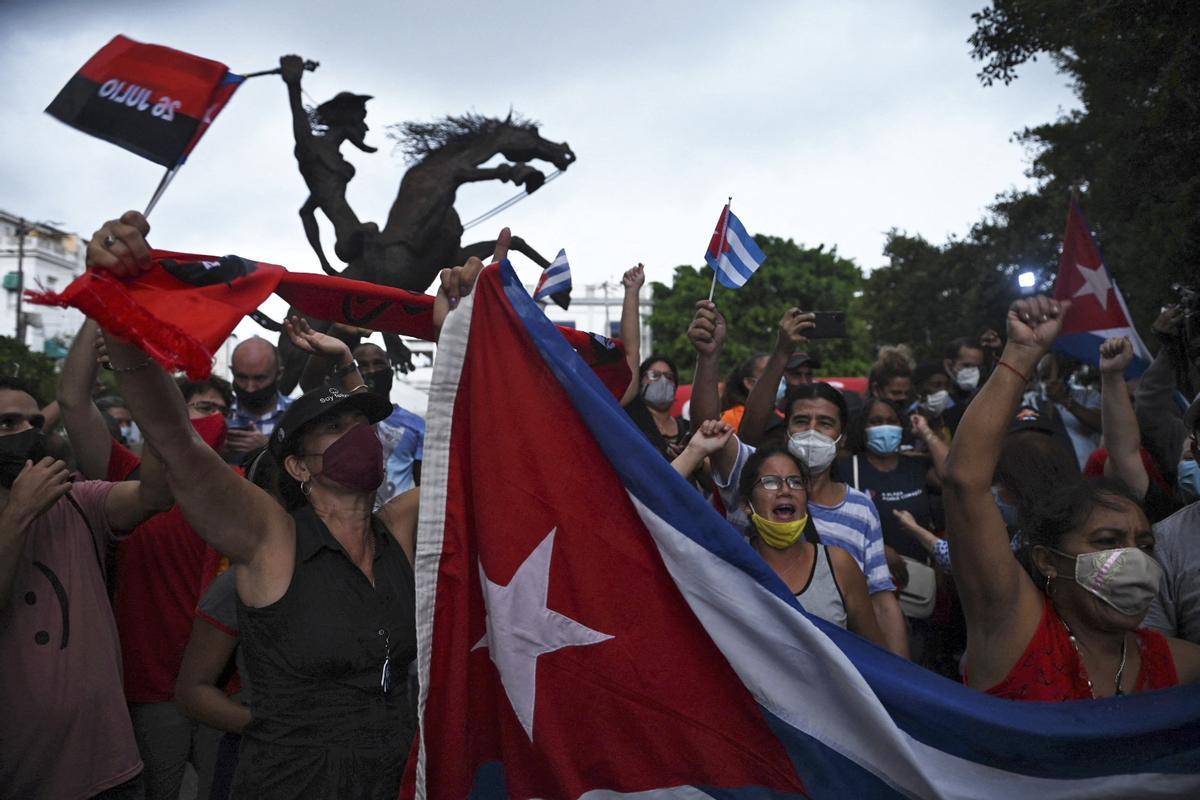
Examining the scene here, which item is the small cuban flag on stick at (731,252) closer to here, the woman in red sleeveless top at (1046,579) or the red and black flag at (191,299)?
the red and black flag at (191,299)

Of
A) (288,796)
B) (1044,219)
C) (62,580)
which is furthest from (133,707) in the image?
(1044,219)

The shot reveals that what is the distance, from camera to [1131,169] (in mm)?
11266

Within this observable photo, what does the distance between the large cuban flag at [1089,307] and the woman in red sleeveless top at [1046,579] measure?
255 cm

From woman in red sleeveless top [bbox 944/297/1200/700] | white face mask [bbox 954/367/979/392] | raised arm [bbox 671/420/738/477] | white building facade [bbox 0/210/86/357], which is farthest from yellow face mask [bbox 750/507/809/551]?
white building facade [bbox 0/210/86/357]

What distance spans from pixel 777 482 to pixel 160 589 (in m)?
2.20

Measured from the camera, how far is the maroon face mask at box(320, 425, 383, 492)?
2.96 m

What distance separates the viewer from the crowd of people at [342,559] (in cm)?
272

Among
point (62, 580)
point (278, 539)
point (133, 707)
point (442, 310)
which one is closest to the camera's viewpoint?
point (278, 539)

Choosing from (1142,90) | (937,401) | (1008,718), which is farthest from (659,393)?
(1142,90)

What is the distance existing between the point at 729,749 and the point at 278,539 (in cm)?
122

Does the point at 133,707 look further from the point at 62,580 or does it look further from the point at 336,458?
the point at 336,458

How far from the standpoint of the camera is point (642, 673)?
272 cm

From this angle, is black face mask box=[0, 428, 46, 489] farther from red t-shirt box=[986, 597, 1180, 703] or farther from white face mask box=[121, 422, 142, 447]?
white face mask box=[121, 422, 142, 447]

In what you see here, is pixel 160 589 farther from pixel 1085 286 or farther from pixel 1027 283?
pixel 1085 286
